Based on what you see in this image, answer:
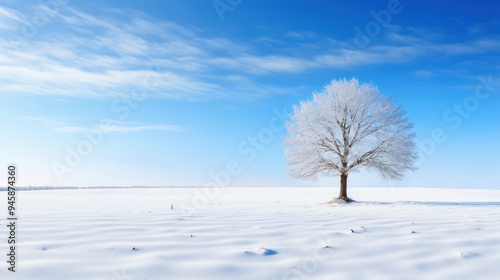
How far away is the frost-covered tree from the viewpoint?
20.5 metres

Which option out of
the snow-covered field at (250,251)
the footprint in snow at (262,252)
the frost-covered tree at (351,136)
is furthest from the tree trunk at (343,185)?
the footprint in snow at (262,252)

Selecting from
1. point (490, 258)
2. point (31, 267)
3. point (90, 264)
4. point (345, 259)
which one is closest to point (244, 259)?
point (345, 259)

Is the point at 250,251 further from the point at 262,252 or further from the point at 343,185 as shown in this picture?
the point at 343,185

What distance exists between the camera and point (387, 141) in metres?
20.2

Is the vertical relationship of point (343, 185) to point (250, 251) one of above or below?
above

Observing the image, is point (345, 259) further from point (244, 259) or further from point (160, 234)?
point (160, 234)

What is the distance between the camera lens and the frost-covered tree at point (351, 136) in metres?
20.5

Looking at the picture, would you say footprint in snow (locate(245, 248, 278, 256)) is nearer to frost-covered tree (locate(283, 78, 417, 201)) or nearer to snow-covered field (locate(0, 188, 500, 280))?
snow-covered field (locate(0, 188, 500, 280))

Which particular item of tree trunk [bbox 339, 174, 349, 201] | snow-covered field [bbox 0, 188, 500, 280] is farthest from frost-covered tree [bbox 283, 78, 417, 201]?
snow-covered field [bbox 0, 188, 500, 280]

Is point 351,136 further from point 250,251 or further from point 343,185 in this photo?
point 250,251

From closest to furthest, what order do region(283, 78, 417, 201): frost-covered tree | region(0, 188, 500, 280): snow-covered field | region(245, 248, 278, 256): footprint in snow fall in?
region(0, 188, 500, 280): snow-covered field
region(245, 248, 278, 256): footprint in snow
region(283, 78, 417, 201): frost-covered tree

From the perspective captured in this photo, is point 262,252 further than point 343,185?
No

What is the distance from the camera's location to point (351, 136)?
20719 millimetres

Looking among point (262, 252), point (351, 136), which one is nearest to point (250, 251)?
point (262, 252)
